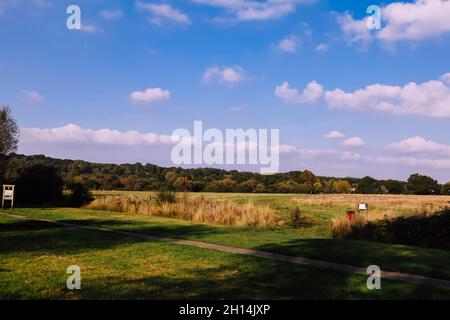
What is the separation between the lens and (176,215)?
25.4 metres

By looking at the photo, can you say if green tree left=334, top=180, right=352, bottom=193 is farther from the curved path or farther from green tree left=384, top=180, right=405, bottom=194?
the curved path

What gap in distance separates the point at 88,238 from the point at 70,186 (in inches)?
960

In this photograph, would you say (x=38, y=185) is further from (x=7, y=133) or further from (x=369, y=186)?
(x=369, y=186)

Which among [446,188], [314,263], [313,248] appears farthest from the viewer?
[446,188]

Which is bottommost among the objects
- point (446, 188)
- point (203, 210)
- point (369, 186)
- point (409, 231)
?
point (409, 231)

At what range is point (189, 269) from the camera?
29.8 ft

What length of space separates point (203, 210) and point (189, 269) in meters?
15.0

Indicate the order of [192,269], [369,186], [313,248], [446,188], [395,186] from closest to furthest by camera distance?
1. [192,269]
2. [313,248]
3. [446,188]
4. [395,186]
5. [369,186]

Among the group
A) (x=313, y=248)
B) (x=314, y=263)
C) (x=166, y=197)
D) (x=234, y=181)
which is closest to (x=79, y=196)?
(x=166, y=197)

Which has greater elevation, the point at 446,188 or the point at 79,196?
the point at 446,188

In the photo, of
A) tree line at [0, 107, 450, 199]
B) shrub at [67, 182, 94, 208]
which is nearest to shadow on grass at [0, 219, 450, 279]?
shrub at [67, 182, 94, 208]
